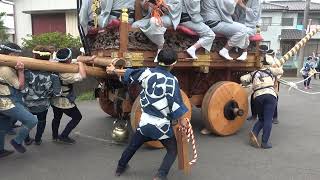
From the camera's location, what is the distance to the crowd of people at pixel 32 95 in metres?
4.50

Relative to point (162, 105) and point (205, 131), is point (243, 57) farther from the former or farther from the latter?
point (162, 105)

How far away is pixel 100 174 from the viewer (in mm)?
4402

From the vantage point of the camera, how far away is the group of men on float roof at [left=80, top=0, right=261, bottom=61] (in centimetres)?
505

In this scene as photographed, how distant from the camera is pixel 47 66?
4578 millimetres

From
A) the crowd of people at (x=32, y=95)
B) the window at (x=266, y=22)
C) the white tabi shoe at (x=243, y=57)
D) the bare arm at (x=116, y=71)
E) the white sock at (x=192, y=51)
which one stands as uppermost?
the window at (x=266, y=22)

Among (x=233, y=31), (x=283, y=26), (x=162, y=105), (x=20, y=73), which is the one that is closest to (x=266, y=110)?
(x=233, y=31)

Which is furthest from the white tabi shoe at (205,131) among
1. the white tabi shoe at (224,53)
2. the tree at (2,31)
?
the tree at (2,31)

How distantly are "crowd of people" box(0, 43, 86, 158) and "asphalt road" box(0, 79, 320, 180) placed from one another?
1.05ft

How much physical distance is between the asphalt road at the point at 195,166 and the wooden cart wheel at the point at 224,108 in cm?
21

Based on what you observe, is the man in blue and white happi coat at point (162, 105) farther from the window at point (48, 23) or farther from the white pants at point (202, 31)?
the window at point (48, 23)

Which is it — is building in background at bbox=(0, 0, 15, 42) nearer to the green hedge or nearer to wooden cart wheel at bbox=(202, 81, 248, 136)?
the green hedge

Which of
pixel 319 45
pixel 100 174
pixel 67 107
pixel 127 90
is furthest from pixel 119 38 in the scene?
pixel 319 45

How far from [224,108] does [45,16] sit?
592 inches

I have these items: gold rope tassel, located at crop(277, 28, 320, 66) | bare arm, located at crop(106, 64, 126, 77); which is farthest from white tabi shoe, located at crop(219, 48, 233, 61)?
bare arm, located at crop(106, 64, 126, 77)
